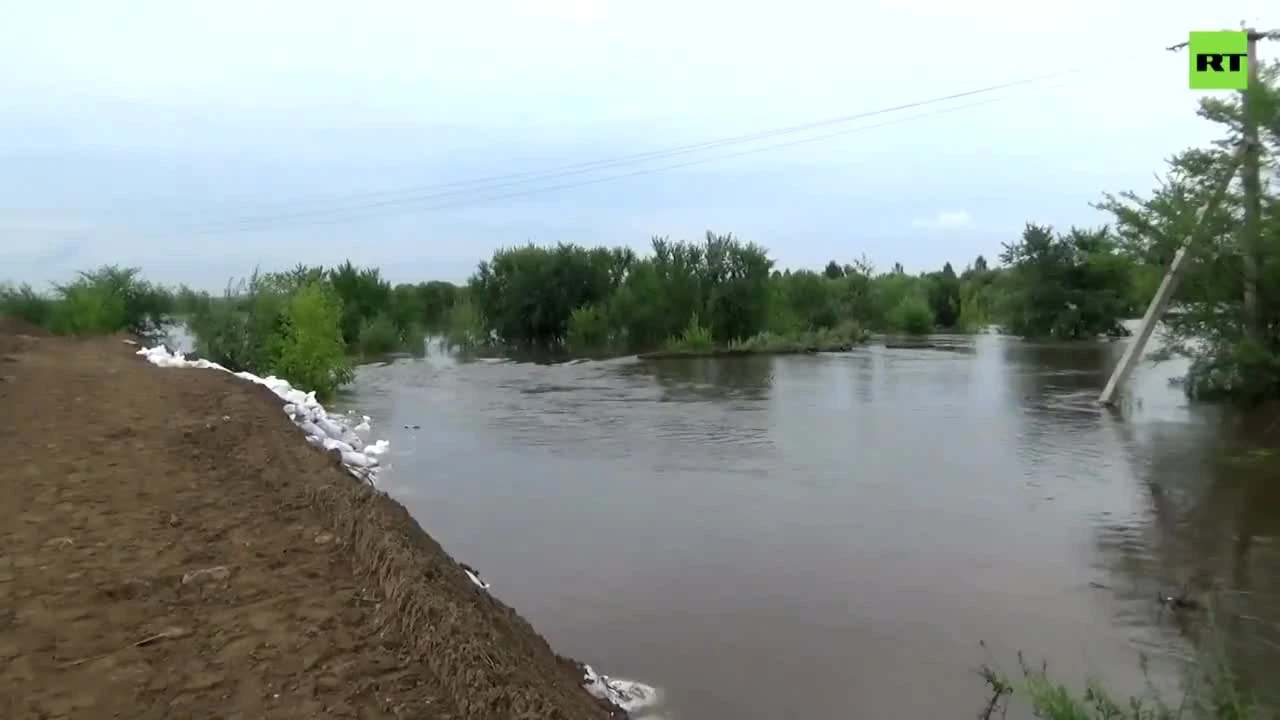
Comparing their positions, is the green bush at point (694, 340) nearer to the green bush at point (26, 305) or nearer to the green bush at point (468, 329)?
the green bush at point (468, 329)

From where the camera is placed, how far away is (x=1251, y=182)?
16.1 m

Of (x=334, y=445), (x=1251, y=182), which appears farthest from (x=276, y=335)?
(x=1251, y=182)

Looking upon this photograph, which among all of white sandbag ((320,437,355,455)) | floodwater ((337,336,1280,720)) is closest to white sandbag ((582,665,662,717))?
floodwater ((337,336,1280,720))

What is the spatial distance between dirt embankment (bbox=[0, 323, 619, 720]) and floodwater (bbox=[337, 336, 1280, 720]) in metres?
1.58

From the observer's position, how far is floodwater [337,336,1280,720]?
6520mm

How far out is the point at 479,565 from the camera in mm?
8914

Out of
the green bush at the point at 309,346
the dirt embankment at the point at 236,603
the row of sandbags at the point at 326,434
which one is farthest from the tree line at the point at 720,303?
the dirt embankment at the point at 236,603

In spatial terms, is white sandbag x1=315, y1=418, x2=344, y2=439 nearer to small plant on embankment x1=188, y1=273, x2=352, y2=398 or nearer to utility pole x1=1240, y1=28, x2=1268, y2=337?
small plant on embankment x1=188, y1=273, x2=352, y2=398

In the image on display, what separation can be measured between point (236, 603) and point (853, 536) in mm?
6200

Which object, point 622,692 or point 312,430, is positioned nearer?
point 622,692

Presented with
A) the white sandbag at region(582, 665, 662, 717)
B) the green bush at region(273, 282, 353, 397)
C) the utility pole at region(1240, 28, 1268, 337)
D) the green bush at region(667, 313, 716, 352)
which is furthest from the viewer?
the green bush at region(667, 313, 716, 352)

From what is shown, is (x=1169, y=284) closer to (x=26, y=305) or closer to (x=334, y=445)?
(x=334, y=445)

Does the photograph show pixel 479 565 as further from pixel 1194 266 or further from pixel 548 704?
pixel 1194 266

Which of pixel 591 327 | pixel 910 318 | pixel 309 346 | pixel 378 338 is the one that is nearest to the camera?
pixel 309 346
